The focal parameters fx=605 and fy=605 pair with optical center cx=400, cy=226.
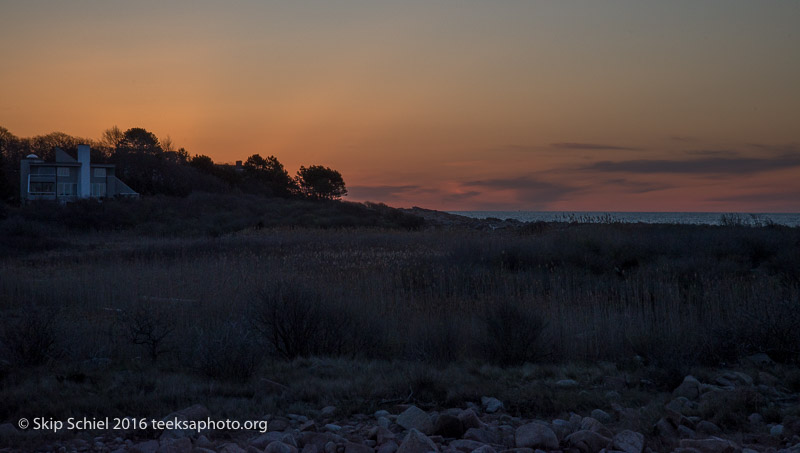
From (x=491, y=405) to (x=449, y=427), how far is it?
90 centimetres

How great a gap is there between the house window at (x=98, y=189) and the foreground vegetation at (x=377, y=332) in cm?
3937

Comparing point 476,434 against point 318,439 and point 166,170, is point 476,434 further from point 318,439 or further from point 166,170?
point 166,170

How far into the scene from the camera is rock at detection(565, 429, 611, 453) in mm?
4117

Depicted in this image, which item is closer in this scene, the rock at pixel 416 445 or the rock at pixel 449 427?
the rock at pixel 416 445

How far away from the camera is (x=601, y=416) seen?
5.01 m

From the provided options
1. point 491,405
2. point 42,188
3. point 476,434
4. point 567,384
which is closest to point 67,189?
point 42,188

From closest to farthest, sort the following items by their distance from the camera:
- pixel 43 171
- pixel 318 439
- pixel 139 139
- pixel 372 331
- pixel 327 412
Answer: pixel 318 439, pixel 327 412, pixel 372 331, pixel 43 171, pixel 139 139

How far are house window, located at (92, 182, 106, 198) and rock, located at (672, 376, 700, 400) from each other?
5427cm

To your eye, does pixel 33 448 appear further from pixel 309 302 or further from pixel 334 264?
pixel 334 264

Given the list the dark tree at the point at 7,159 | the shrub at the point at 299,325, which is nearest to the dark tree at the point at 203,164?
the dark tree at the point at 7,159

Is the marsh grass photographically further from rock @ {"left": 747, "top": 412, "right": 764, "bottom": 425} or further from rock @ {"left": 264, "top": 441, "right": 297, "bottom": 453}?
rock @ {"left": 264, "top": 441, "right": 297, "bottom": 453}

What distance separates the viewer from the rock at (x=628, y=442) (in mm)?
4016

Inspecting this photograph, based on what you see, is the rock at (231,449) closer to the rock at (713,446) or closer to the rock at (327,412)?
the rock at (327,412)

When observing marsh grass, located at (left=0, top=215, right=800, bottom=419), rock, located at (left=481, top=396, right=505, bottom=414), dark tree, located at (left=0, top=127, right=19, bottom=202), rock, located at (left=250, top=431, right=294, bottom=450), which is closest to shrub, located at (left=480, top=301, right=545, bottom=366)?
marsh grass, located at (left=0, top=215, right=800, bottom=419)
